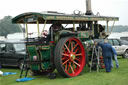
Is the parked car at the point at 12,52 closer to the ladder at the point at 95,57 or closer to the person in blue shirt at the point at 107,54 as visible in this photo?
the ladder at the point at 95,57

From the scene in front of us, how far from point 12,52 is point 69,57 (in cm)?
443

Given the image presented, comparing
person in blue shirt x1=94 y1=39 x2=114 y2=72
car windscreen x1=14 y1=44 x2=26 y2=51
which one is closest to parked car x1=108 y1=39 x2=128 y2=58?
person in blue shirt x1=94 y1=39 x2=114 y2=72

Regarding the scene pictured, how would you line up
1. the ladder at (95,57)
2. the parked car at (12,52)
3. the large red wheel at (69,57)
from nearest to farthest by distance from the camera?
the large red wheel at (69,57), the ladder at (95,57), the parked car at (12,52)

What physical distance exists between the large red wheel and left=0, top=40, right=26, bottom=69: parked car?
11.6 feet

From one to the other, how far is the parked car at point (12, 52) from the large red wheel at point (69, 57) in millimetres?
3548

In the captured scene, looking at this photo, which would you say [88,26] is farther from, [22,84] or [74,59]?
[22,84]

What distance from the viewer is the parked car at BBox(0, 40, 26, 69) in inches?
464

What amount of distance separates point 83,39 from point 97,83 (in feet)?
10.2

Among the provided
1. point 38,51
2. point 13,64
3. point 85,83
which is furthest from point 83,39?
point 13,64

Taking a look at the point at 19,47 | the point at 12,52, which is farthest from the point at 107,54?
the point at 12,52

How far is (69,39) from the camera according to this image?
8.70 meters

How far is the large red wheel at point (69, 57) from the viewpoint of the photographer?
26.6 ft

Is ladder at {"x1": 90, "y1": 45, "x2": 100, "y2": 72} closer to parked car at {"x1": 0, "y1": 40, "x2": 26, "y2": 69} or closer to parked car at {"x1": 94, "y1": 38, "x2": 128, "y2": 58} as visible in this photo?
parked car at {"x1": 0, "y1": 40, "x2": 26, "y2": 69}

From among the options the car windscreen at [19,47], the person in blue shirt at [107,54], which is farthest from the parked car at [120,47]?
the car windscreen at [19,47]
